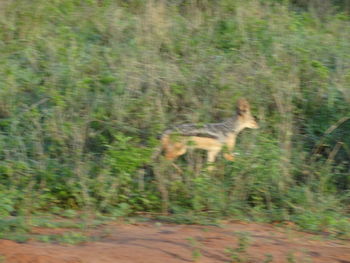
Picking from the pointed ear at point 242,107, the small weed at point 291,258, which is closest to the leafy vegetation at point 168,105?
the pointed ear at point 242,107

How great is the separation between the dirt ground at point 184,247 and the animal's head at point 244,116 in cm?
170

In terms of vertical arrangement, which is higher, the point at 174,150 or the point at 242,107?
the point at 242,107

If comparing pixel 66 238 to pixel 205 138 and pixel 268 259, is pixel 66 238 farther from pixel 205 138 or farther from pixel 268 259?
pixel 205 138

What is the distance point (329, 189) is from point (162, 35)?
3.65 m

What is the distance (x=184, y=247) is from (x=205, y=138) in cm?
211

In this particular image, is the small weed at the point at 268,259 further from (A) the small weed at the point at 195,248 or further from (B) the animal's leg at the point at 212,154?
(B) the animal's leg at the point at 212,154

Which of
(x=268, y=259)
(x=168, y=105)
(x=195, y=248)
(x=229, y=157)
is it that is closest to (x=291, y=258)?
(x=268, y=259)

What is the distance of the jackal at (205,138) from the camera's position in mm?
7855

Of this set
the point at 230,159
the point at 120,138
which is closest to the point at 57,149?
the point at 120,138

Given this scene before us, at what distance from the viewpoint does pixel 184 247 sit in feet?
20.1

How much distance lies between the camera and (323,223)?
7.20 m

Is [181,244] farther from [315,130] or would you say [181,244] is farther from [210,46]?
[210,46]

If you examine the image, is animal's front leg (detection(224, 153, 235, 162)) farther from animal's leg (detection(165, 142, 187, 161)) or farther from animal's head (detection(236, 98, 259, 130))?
animal's head (detection(236, 98, 259, 130))

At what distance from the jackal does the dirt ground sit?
1060 mm
